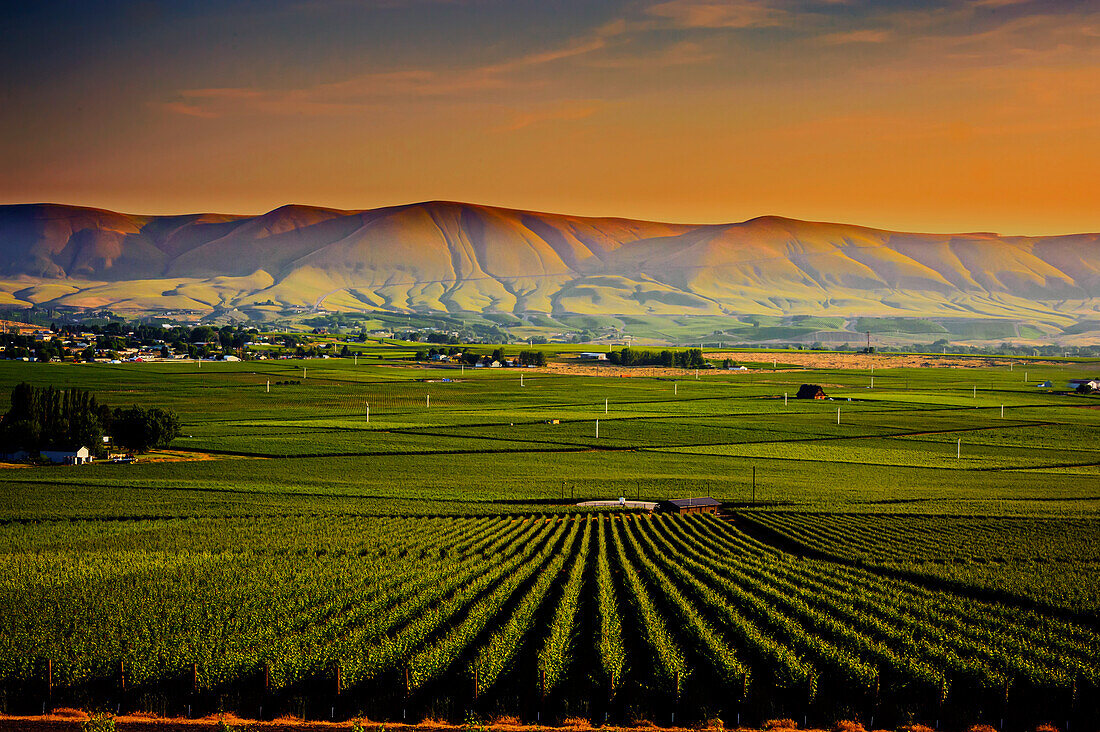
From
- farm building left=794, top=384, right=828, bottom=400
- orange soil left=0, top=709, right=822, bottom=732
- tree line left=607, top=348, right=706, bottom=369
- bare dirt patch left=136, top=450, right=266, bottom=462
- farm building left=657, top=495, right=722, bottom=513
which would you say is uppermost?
tree line left=607, top=348, right=706, bottom=369

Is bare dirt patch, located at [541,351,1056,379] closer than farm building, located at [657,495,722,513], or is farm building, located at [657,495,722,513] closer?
farm building, located at [657,495,722,513]

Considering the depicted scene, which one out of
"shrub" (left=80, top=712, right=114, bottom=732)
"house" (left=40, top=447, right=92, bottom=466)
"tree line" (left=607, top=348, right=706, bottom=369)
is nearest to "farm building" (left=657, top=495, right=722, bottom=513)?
"shrub" (left=80, top=712, right=114, bottom=732)

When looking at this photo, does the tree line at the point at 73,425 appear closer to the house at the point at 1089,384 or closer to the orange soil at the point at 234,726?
the orange soil at the point at 234,726

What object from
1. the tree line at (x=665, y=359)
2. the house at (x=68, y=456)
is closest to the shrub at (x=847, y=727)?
the house at (x=68, y=456)

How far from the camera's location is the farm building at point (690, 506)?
5088 cm

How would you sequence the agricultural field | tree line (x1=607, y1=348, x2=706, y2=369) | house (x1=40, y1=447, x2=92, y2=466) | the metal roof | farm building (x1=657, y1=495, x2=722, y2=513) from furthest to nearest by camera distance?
tree line (x1=607, y1=348, x2=706, y2=369) < house (x1=40, y1=447, x2=92, y2=466) < the metal roof < farm building (x1=657, y1=495, x2=722, y2=513) < the agricultural field

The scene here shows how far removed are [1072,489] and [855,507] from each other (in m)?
17.7

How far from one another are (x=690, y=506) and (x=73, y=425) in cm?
4784

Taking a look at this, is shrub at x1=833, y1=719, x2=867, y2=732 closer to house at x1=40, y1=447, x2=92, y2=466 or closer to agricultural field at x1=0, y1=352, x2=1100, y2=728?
agricultural field at x1=0, y1=352, x2=1100, y2=728

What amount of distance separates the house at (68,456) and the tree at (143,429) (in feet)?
11.9

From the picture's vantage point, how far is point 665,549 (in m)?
37.4

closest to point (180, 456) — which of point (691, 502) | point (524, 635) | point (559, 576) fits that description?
point (691, 502)

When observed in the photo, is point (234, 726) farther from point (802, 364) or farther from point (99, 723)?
point (802, 364)

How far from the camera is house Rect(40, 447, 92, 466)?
63.1m
